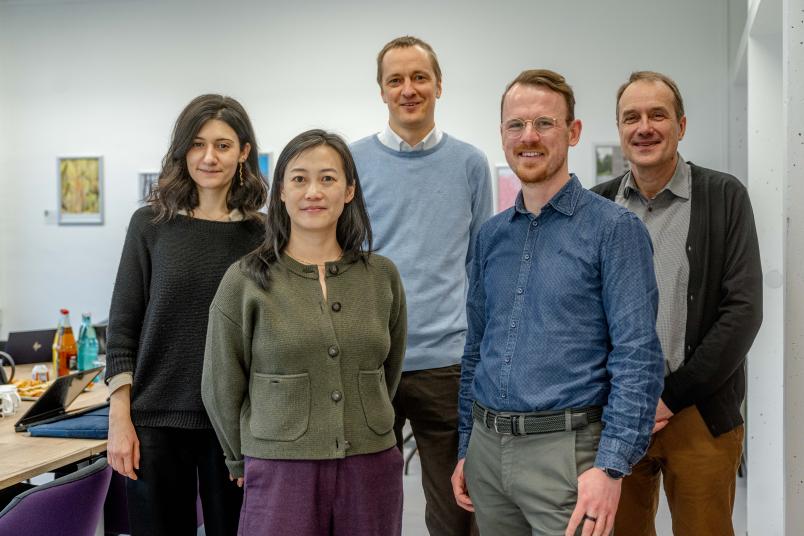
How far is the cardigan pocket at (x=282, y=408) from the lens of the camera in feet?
5.39

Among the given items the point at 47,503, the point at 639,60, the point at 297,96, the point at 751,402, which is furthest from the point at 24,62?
the point at 751,402

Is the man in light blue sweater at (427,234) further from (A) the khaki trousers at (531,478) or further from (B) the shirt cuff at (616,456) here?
(B) the shirt cuff at (616,456)

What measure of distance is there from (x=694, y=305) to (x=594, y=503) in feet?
2.42

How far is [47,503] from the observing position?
1.86m

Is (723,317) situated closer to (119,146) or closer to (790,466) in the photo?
(790,466)

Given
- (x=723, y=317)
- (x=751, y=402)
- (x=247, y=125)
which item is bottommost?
(x=751, y=402)

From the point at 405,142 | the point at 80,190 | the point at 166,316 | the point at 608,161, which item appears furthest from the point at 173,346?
the point at 80,190

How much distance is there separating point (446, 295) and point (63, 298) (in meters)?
4.99

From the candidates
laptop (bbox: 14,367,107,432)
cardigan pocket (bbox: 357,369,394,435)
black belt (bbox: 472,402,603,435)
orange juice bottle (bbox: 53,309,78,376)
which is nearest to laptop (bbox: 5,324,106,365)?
orange juice bottle (bbox: 53,309,78,376)

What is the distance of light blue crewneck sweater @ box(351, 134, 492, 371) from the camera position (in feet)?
7.26

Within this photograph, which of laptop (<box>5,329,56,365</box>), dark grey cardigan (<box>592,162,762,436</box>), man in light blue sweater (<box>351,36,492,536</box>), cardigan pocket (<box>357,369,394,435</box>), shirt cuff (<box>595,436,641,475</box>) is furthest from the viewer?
laptop (<box>5,329,56,365</box>)

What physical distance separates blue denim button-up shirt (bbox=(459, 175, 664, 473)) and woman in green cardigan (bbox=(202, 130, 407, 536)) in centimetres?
28

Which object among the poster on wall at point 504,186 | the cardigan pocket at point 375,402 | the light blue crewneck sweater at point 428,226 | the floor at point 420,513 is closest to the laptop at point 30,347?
the floor at point 420,513

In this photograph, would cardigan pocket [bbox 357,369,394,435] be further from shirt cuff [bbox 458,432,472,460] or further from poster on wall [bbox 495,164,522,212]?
poster on wall [bbox 495,164,522,212]
